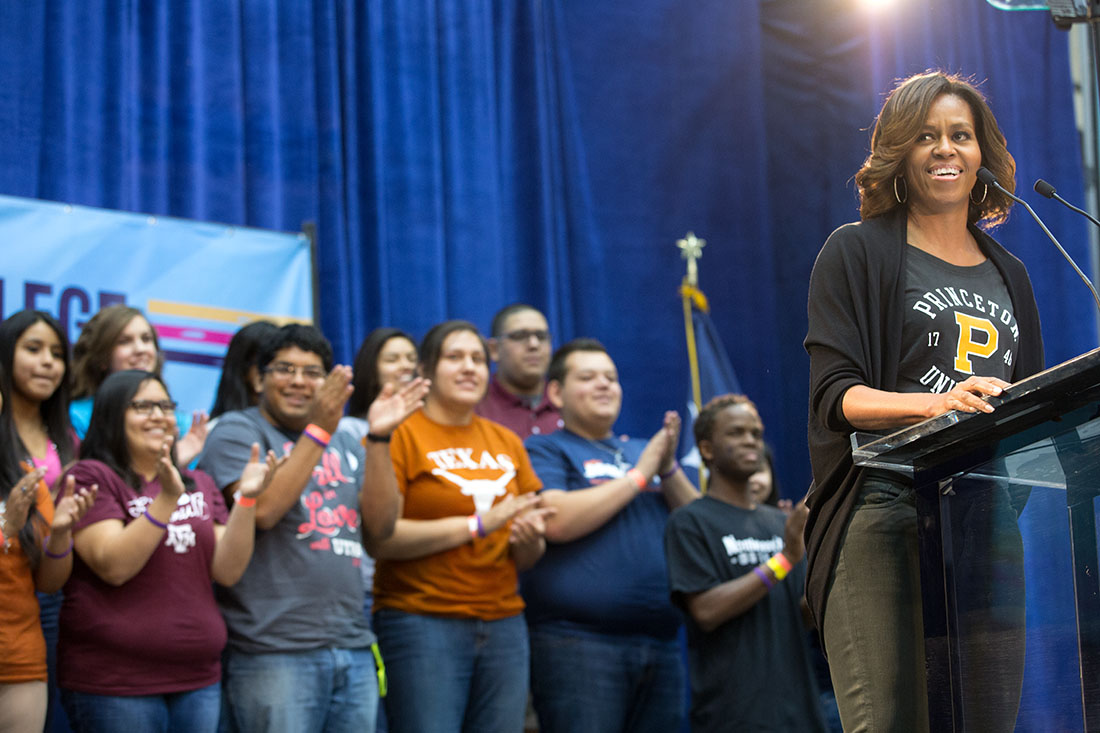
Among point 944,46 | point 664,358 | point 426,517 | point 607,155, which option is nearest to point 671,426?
point 426,517

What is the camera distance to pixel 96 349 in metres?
3.62

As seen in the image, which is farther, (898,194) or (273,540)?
(273,540)

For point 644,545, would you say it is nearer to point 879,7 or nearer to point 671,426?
point 671,426

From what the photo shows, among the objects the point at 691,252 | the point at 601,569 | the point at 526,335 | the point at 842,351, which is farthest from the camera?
the point at 691,252

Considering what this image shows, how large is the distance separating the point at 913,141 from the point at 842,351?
38 cm

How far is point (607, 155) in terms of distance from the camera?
6.03 metres

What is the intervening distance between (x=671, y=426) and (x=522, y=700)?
966mm

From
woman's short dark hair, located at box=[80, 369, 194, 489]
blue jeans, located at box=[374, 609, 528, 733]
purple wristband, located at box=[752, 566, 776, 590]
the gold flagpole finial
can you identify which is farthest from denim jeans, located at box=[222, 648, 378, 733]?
the gold flagpole finial

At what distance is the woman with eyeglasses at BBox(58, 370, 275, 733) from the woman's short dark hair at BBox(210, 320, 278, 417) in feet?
1.35

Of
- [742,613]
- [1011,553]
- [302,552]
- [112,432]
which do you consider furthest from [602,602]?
[1011,553]

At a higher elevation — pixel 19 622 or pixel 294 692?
pixel 19 622

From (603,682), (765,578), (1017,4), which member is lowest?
(603,682)

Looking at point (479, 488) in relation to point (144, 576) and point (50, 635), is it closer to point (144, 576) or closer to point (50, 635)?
point (144, 576)

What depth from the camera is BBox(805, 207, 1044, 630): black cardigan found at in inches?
70.6
